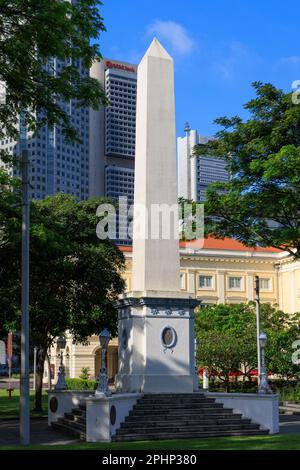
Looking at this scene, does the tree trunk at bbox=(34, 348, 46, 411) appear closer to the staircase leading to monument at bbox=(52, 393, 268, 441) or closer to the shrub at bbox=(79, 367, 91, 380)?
the staircase leading to monument at bbox=(52, 393, 268, 441)

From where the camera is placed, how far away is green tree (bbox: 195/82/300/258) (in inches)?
989

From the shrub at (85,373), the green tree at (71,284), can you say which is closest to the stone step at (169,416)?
the green tree at (71,284)

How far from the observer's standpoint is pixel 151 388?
21578mm

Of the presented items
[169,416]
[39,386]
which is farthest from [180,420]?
[39,386]

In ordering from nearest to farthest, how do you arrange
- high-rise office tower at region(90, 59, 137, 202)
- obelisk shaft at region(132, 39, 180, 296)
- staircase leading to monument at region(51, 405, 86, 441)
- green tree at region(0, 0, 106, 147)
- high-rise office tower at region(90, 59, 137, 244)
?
green tree at region(0, 0, 106, 147) → staircase leading to monument at region(51, 405, 86, 441) → obelisk shaft at region(132, 39, 180, 296) → high-rise office tower at region(90, 59, 137, 244) → high-rise office tower at region(90, 59, 137, 202)

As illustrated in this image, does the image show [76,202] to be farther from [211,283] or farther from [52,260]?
[211,283]

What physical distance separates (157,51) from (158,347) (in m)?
9.75

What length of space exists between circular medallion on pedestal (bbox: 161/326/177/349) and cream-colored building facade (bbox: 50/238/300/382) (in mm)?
46376

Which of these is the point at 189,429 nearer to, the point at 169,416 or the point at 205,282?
the point at 169,416

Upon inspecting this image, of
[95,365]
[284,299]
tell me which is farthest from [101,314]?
[284,299]

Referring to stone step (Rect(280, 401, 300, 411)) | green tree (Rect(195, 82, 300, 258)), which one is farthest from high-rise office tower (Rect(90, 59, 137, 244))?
green tree (Rect(195, 82, 300, 258))

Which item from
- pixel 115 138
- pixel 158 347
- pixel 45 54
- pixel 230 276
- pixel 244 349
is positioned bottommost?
pixel 244 349

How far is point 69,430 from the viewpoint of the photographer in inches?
866

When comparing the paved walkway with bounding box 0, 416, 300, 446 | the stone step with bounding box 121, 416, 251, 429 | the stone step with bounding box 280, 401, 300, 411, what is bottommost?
the stone step with bounding box 280, 401, 300, 411
